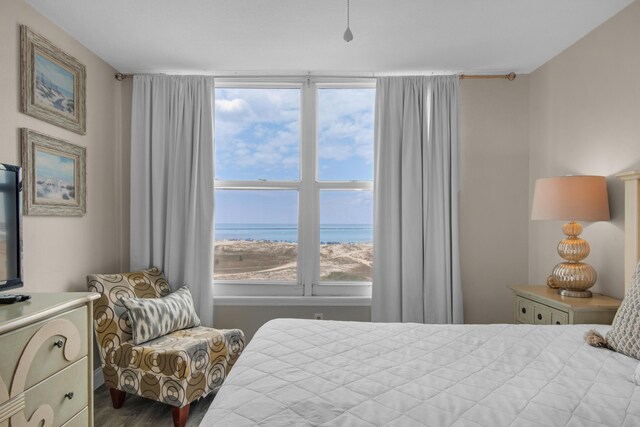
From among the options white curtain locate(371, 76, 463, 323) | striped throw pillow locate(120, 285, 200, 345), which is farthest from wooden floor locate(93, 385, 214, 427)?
white curtain locate(371, 76, 463, 323)

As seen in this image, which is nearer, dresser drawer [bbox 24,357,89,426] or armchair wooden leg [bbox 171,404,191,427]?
dresser drawer [bbox 24,357,89,426]

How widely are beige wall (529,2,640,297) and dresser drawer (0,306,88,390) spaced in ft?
9.67

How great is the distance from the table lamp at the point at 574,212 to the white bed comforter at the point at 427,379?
0.56 metres

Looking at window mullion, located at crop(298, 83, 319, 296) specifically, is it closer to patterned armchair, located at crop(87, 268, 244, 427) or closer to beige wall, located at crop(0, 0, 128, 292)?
patterned armchair, located at crop(87, 268, 244, 427)

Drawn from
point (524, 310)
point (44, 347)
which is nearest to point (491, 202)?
point (524, 310)

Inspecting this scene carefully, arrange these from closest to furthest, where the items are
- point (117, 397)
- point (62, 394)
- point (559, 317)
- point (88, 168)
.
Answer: point (62, 394) < point (559, 317) < point (117, 397) < point (88, 168)

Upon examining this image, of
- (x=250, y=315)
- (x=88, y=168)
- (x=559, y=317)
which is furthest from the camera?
(x=250, y=315)

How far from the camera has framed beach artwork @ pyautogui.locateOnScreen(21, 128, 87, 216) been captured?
231 centimetres

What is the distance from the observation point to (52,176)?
2.53 metres

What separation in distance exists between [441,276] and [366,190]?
0.97 metres

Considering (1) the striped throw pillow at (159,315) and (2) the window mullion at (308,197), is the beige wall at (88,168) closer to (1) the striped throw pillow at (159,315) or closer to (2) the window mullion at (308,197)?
(1) the striped throw pillow at (159,315)

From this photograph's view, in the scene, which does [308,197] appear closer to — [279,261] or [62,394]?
[279,261]

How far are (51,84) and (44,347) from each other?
5.68 ft

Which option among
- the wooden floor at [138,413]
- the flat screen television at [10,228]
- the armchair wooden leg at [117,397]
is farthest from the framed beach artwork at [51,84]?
the wooden floor at [138,413]
